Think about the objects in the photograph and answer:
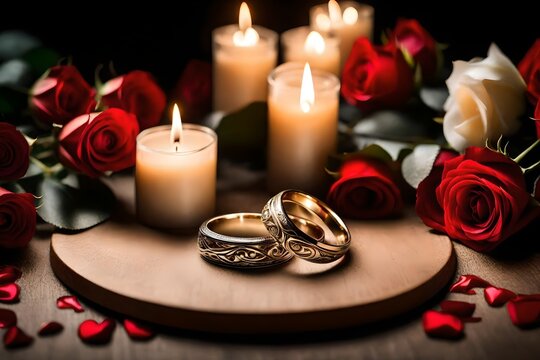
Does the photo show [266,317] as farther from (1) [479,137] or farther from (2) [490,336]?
(1) [479,137]

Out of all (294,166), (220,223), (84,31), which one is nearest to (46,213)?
(220,223)

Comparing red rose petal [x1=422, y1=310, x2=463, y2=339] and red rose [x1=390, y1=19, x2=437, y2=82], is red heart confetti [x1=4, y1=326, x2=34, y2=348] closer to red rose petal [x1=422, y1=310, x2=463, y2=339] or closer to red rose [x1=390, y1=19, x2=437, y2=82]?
red rose petal [x1=422, y1=310, x2=463, y2=339]

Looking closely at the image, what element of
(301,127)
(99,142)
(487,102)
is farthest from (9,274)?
(487,102)

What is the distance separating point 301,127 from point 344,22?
1.34ft

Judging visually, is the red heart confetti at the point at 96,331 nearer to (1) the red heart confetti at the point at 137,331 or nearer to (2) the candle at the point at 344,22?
(1) the red heart confetti at the point at 137,331

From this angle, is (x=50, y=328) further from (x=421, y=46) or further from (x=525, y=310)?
(x=421, y=46)

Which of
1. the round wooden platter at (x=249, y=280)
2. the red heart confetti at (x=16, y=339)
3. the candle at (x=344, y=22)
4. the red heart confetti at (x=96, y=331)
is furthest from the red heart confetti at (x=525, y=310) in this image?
the candle at (x=344, y=22)

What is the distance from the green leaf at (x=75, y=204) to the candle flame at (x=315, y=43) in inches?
19.6

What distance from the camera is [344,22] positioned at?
1.92m

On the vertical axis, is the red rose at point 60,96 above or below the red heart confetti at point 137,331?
above

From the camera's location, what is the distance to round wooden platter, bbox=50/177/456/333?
125cm

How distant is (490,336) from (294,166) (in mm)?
526

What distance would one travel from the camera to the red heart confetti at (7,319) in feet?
4.15

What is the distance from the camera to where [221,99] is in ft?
5.94
